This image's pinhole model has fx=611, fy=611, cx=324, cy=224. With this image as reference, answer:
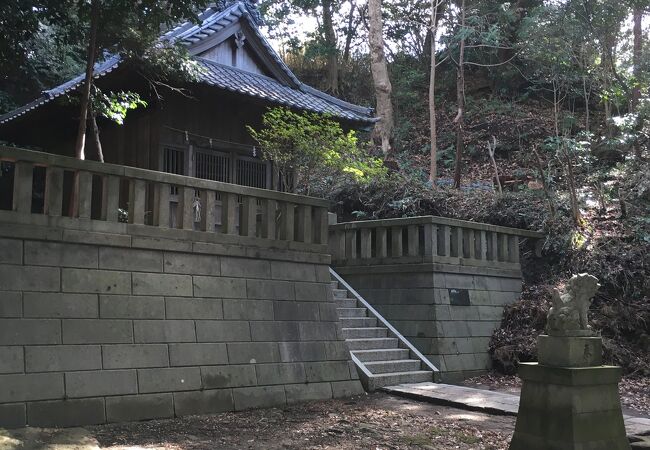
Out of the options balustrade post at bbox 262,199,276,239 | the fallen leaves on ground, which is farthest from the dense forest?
the fallen leaves on ground

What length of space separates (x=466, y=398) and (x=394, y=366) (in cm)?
161

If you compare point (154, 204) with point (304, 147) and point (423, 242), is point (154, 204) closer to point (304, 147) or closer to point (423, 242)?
point (304, 147)

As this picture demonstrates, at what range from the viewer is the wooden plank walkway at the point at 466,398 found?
780cm

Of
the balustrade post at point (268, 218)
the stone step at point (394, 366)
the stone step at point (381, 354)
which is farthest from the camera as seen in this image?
the stone step at point (381, 354)

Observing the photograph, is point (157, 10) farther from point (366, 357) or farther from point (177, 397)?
point (366, 357)

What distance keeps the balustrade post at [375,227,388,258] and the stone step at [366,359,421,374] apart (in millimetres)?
2277

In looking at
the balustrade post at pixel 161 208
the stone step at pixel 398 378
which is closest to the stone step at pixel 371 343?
the stone step at pixel 398 378

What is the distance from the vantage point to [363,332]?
34.8 feet

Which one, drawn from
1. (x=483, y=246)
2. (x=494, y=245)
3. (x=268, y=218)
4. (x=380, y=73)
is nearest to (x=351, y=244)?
(x=483, y=246)

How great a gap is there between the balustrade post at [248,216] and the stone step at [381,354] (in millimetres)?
2776

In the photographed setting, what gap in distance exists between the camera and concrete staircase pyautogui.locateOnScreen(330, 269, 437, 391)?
31.2ft

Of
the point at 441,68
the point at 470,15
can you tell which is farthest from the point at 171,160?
the point at 441,68

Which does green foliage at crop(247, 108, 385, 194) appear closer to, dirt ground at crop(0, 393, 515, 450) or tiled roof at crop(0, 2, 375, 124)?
tiled roof at crop(0, 2, 375, 124)

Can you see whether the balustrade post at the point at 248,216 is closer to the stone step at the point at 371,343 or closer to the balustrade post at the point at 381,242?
the stone step at the point at 371,343
